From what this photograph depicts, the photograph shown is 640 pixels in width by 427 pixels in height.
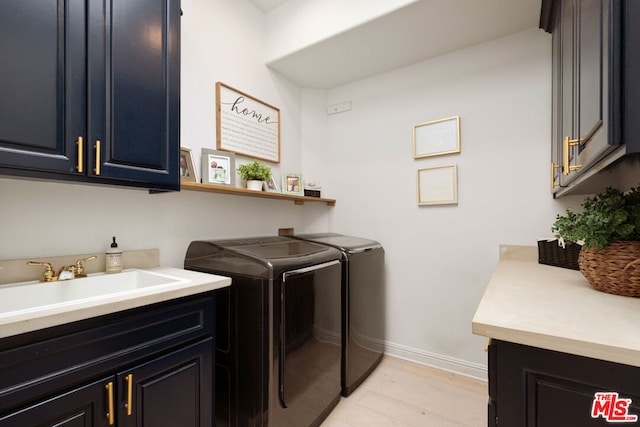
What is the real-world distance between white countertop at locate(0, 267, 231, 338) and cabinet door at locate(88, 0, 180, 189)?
20.9 inches

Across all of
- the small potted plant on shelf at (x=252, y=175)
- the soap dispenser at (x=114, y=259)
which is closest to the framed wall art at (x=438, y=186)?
the small potted plant on shelf at (x=252, y=175)

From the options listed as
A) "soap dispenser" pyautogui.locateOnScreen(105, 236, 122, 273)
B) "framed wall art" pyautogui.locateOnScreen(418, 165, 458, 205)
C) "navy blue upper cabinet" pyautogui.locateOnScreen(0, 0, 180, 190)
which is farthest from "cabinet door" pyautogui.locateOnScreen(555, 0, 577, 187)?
"soap dispenser" pyautogui.locateOnScreen(105, 236, 122, 273)

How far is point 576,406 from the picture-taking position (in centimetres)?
71

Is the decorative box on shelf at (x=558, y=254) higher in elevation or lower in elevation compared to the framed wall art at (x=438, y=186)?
lower

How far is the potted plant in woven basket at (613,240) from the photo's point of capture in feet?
3.38

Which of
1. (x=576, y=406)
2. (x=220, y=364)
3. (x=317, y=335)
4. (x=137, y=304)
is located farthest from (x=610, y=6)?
(x=220, y=364)

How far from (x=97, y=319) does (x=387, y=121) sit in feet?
8.05

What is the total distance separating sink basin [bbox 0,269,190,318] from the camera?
115 centimetres

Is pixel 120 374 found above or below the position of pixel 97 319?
below

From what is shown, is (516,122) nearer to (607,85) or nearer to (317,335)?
(607,85)

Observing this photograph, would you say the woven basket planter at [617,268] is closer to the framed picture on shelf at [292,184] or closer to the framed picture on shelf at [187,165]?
the framed picture on shelf at [292,184]

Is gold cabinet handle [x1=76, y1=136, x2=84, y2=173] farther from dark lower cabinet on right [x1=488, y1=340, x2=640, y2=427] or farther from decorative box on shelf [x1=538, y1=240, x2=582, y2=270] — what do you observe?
decorative box on shelf [x1=538, y1=240, x2=582, y2=270]

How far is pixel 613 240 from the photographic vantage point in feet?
3.55

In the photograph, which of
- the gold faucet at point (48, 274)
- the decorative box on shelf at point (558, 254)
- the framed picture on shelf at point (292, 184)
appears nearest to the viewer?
the gold faucet at point (48, 274)
